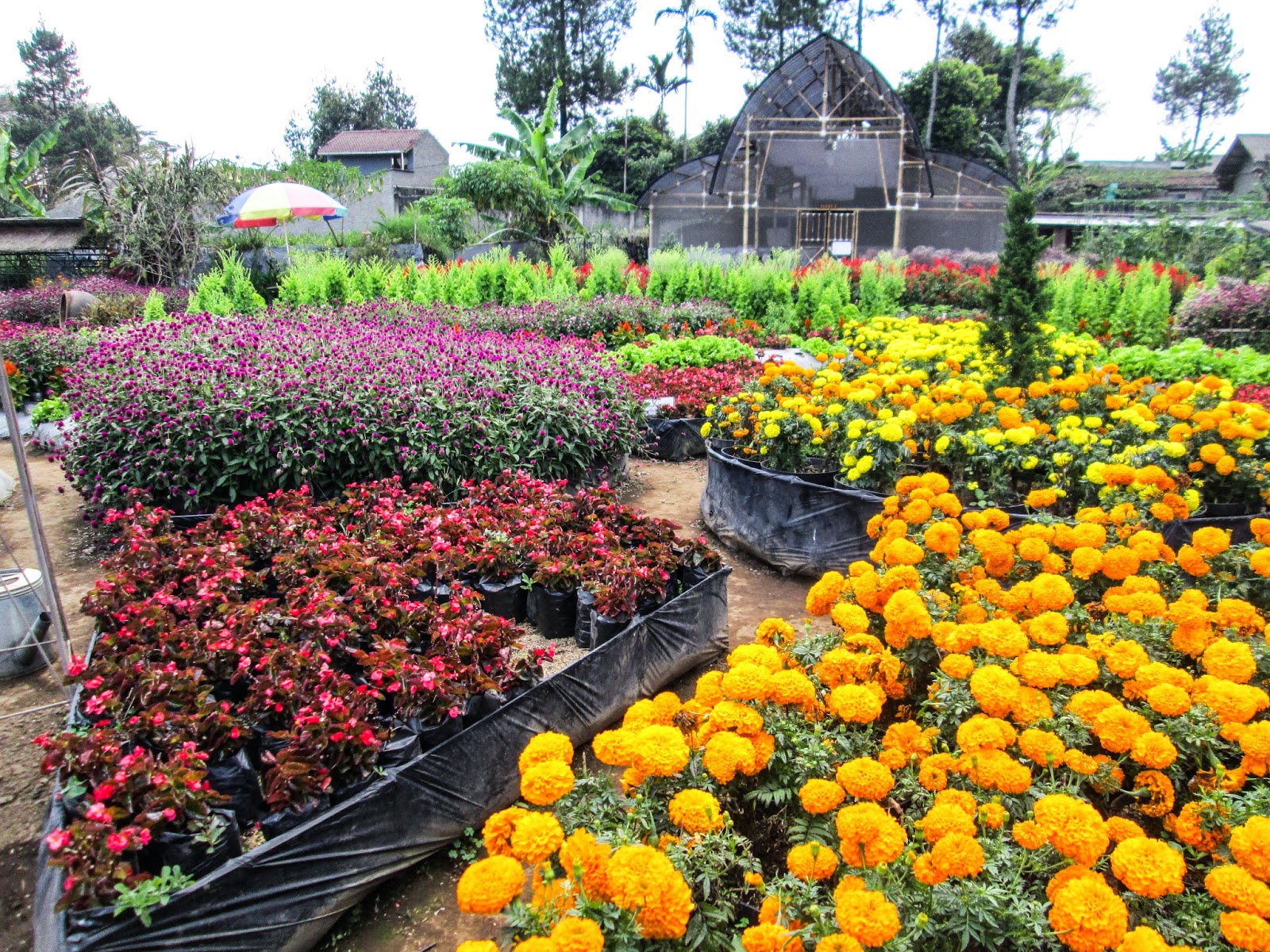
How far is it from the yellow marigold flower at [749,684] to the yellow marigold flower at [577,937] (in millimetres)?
697

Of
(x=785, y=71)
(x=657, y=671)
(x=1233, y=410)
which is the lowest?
(x=657, y=671)

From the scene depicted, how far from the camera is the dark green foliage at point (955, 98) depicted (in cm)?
3284

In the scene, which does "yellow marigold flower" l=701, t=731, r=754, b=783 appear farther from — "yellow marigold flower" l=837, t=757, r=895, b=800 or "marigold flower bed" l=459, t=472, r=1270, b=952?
"yellow marigold flower" l=837, t=757, r=895, b=800

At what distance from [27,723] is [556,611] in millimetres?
2409

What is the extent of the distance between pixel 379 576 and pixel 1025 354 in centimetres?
453

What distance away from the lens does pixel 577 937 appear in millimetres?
1318

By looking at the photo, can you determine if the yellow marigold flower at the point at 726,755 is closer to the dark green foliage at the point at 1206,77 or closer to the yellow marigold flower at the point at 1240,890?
the yellow marigold flower at the point at 1240,890

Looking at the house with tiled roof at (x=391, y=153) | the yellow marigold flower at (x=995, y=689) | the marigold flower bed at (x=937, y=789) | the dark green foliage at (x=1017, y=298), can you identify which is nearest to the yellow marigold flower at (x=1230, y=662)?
the marigold flower bed at (x=937, y=789)

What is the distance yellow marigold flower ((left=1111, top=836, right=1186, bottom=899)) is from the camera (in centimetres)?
139

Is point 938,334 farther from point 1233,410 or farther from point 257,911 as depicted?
point 257,911

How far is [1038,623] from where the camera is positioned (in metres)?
2.16

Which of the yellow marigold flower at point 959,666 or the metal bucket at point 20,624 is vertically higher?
the yellow marigold flower at point 959,666

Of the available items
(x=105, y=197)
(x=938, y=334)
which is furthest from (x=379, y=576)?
(x=105, y=197)

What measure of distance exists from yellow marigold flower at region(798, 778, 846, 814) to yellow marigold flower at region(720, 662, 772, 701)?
0.26 m
